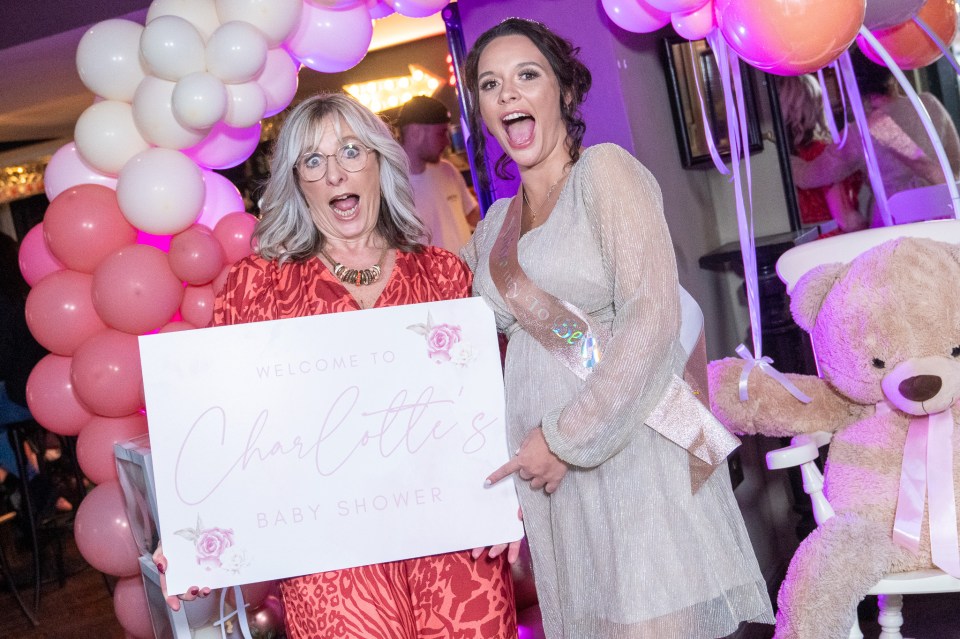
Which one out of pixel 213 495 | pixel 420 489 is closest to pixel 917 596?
pixel 420 489

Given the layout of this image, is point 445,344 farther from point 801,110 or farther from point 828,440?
point 801,110

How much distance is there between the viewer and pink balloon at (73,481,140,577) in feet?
8.82

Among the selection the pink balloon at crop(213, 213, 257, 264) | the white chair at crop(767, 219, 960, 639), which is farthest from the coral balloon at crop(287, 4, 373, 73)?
the white chair at crop(767, 219, 960, 639)

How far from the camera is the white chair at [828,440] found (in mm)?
1923

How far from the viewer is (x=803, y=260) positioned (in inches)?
86.7

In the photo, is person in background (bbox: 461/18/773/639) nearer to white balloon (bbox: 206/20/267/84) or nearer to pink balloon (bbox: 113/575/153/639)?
white balloon (bbox: 206/20/267/84)

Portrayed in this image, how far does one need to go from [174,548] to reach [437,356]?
1.75 feet

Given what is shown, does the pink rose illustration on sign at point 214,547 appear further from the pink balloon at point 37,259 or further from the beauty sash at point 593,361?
the pink balloon at point 37,259

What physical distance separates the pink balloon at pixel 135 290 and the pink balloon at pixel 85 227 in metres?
0.07

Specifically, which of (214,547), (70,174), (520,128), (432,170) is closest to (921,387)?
(520,128)

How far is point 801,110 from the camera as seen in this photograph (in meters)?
3.75

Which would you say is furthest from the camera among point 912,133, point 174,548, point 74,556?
point 74,556

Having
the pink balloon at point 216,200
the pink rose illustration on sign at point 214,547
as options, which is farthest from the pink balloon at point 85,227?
the pink rose illustration on sign at point 214,547

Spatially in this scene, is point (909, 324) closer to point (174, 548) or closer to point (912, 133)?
point (174, 548)
